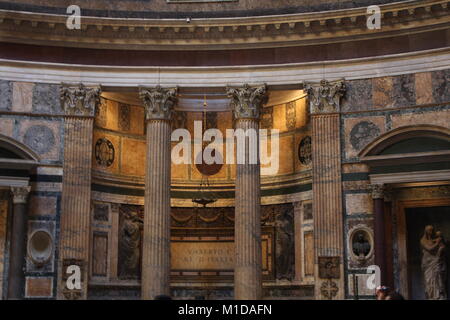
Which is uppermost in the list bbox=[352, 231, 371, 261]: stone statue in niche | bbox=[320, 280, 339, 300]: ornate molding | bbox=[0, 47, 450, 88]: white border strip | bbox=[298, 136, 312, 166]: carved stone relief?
bbox=[0, 47, 450, 88]: white border strip

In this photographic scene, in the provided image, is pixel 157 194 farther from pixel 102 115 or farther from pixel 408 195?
pixel 408 195

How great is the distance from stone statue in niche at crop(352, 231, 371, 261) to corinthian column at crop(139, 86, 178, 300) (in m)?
6.56

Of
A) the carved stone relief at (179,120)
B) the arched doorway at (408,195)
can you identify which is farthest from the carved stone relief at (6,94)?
the arched doorway at (408,195)

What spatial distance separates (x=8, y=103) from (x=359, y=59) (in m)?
12.6

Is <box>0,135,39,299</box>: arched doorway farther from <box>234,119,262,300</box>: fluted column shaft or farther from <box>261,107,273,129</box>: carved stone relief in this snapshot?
<box>261,107,273,129</box>: carved stone relief

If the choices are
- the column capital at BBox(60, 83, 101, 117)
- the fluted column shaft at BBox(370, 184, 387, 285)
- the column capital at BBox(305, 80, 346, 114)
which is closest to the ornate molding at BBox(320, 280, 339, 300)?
the fluted column shaft at BBox(370, 184, 387, 285)

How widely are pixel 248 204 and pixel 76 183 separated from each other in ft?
20.2

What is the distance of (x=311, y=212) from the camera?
29.5 meters

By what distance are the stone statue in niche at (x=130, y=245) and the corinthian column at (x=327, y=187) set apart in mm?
7911

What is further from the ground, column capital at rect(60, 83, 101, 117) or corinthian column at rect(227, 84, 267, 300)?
column capital at rect(60, 83, 101, 117)

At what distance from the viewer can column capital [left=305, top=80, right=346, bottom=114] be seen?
2750 centimetres

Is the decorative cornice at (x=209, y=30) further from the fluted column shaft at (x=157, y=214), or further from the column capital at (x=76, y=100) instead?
the fluted column shaft at (x=157, y=214)
